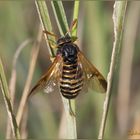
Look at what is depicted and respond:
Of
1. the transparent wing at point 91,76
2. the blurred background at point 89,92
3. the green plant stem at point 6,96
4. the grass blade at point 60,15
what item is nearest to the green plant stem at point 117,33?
the grass blade at point 60,15

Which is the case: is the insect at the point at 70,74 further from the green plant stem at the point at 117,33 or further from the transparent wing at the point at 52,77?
the green plant stem at the point at 117,33

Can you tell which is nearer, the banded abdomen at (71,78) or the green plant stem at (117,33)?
Result: the green plant stem at (117,33)

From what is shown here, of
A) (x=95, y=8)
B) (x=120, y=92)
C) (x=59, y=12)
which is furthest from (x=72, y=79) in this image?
(x=120, y=92)

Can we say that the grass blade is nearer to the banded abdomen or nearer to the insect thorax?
the banded abdomen

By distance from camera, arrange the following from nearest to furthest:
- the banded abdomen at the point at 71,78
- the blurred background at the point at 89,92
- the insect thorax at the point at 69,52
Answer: the banded abdomen at the point at 71,78 → the insect thorax at the point at 69,52 → the blurred background at the point at 89,92

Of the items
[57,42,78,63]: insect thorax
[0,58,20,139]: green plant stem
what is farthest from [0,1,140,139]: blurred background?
[0,58,20,139]: green plant stem

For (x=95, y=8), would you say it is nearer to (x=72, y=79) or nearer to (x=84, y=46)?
(x=72, y=79)

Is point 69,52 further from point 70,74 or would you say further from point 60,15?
point 60,15

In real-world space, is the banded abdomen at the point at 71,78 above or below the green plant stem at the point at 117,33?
below
